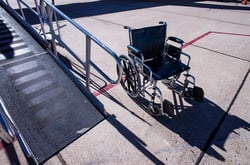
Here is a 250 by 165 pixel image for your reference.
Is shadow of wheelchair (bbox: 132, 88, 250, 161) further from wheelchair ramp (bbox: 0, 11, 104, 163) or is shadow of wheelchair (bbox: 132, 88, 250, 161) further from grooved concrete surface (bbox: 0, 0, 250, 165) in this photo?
wheelchair ramp (bbox: 0, 11, 104, 163)

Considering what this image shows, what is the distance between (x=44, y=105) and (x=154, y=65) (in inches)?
68.6

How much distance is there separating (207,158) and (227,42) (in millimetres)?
4238

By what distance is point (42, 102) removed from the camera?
98.4 inches

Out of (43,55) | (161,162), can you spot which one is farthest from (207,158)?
(43,55)

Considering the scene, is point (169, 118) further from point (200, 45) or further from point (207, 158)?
point (200, 45)

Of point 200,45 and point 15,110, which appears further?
point 200,45

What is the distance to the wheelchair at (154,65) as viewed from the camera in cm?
254

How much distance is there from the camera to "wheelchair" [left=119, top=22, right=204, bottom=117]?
8.33 ft

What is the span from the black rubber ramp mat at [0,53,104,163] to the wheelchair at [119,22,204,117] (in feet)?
2.46

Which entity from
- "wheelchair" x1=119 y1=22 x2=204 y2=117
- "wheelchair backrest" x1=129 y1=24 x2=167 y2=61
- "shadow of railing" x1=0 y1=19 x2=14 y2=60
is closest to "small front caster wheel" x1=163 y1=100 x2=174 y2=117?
"wheelchair" x1=119 y1=22 x2=204 y2=117

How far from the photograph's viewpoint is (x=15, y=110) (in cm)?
232

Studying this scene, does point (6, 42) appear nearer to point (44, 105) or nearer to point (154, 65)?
point (44, 105)

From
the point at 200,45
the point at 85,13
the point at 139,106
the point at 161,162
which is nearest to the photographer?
the point at 161,162

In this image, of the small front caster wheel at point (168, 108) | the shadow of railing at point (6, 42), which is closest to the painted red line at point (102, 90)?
the small front caster wheel at point (168, 108)
